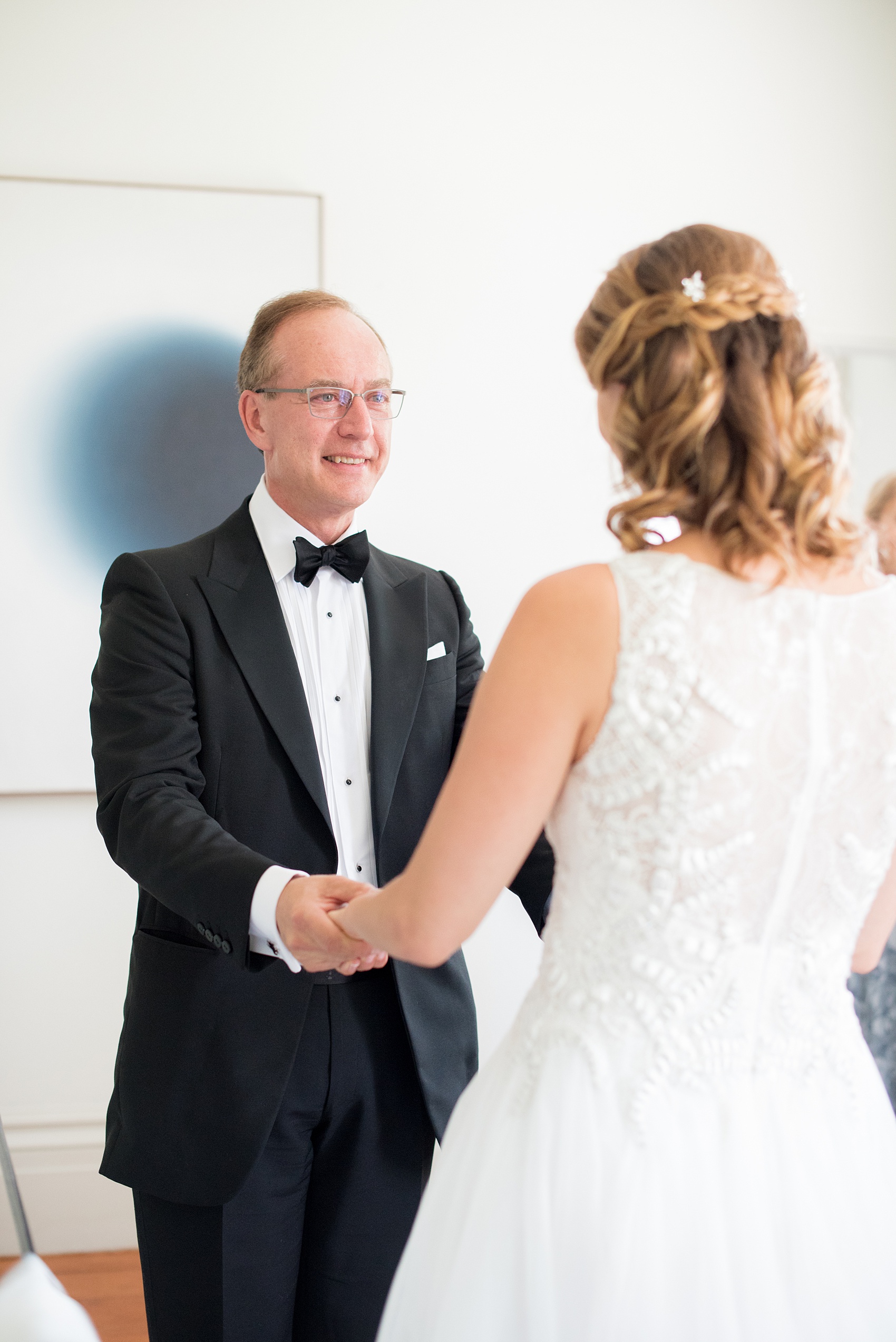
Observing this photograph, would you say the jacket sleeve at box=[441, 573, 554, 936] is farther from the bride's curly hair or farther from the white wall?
the white wall

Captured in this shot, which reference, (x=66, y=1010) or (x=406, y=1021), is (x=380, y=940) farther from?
(x=66, y=1010)

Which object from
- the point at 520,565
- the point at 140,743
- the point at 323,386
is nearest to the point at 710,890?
the point at 140,743

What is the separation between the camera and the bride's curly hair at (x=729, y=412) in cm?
100

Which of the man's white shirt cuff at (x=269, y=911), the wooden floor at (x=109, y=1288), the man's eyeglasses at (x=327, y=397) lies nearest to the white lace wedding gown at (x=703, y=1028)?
the man's white shirt cuff at (x=269, y=911)

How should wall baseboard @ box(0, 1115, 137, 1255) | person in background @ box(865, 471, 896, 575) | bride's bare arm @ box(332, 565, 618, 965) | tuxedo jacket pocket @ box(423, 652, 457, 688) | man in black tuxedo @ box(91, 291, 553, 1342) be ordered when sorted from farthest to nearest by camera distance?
wall baseboard @ box(0, 1115, 137, 1255), person in background @ box(865, 471, 896, 575), tuxedo jacket pocket @ box(423, 652, 457, 688), man in black tuxedo @ box(91, 291, 553, 1342), bride's bare arm @ box(332, 565, 618, 965)

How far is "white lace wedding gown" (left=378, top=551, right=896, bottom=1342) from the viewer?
38.8 inches

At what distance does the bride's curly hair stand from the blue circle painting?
1791mm

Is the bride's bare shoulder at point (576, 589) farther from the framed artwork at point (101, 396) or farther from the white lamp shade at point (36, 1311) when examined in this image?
the framed artwork at point (101, 396)

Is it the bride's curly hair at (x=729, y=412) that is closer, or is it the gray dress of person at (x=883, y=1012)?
the bride's curly hair at (x=729, y=412)

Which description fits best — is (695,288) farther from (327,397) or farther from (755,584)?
(327,397)

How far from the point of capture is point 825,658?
1.02 m

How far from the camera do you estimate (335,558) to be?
5.77 ft

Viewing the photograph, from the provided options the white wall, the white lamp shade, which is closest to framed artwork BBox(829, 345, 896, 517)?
the white wall

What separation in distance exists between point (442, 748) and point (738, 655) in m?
0.83
